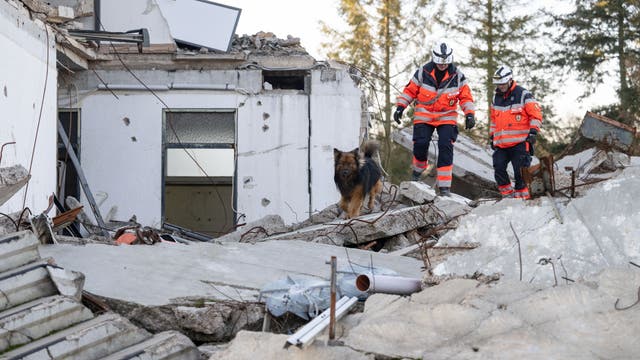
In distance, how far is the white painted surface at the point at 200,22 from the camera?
46.4ft

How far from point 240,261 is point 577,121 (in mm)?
21112

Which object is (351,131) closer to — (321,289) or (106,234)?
(106,234)

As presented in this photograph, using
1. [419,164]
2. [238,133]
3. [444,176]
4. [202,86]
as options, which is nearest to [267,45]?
[202,86]

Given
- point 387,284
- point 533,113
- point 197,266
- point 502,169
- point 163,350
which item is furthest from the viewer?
point 502,169

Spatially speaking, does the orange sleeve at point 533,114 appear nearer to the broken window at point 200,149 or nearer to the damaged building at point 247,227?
the damaged building at point 247,227

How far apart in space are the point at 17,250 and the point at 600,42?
21.8 metres

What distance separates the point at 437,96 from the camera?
1070 cm

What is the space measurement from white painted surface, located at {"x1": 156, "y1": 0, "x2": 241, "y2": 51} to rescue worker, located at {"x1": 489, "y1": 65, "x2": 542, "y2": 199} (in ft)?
17.0

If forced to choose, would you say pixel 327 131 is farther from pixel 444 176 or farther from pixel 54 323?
pixel 54 323

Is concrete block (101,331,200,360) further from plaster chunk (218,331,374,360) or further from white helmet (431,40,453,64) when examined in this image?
white helmet (431,40,453,64)

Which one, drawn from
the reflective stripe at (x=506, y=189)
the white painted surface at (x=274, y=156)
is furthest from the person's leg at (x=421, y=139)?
the white painted surface at (x=274, y=156)

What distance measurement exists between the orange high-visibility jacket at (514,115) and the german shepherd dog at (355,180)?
1669 millimetres

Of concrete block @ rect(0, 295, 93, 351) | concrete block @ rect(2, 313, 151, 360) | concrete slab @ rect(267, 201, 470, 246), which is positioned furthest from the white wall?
concrete block @ rect(2, 313, 151, 360)

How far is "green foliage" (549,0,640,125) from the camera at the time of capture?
2347cm
